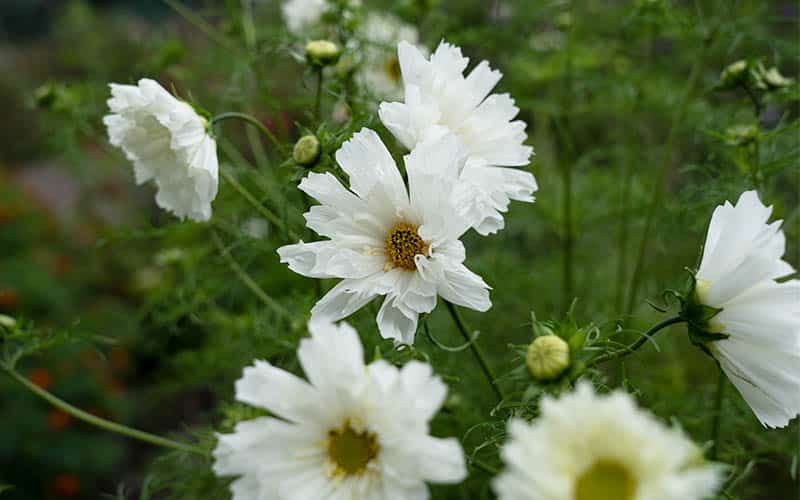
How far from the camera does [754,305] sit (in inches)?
15.1

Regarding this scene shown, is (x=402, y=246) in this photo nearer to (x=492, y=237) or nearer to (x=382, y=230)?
(x=382, y=230)

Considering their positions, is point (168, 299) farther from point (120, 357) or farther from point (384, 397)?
point (120, 357)

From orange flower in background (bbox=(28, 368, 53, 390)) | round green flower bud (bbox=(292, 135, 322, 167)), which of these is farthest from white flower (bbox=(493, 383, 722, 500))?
orange flower in background (bbox=(28, 368, 53, 390))

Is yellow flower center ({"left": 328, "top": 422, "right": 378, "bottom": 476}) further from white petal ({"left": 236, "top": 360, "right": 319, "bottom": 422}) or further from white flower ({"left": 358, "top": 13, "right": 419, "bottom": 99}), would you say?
white flower ({"left": 358, "top": 13, "right": 419, "bottom": 99})

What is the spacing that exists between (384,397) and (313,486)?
6cm

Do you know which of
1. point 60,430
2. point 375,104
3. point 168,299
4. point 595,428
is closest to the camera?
point 595,428

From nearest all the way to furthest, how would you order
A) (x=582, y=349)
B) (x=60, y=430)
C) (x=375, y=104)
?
(x=582, y=349) → (x=375, y=104) → (x=60, y=430)

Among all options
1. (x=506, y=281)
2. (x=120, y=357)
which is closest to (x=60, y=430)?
(x=120, y=357)

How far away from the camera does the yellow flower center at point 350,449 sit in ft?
1.13

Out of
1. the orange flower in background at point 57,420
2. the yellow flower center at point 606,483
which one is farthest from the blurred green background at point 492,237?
the yellow flower center at point 606,483

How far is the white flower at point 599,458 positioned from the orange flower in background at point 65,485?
1.27m

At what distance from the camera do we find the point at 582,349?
0.38 m

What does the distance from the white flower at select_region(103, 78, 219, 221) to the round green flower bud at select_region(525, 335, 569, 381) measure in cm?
22

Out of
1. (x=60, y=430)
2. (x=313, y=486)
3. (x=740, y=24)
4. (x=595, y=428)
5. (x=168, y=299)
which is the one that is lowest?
(x=60, y=430)
